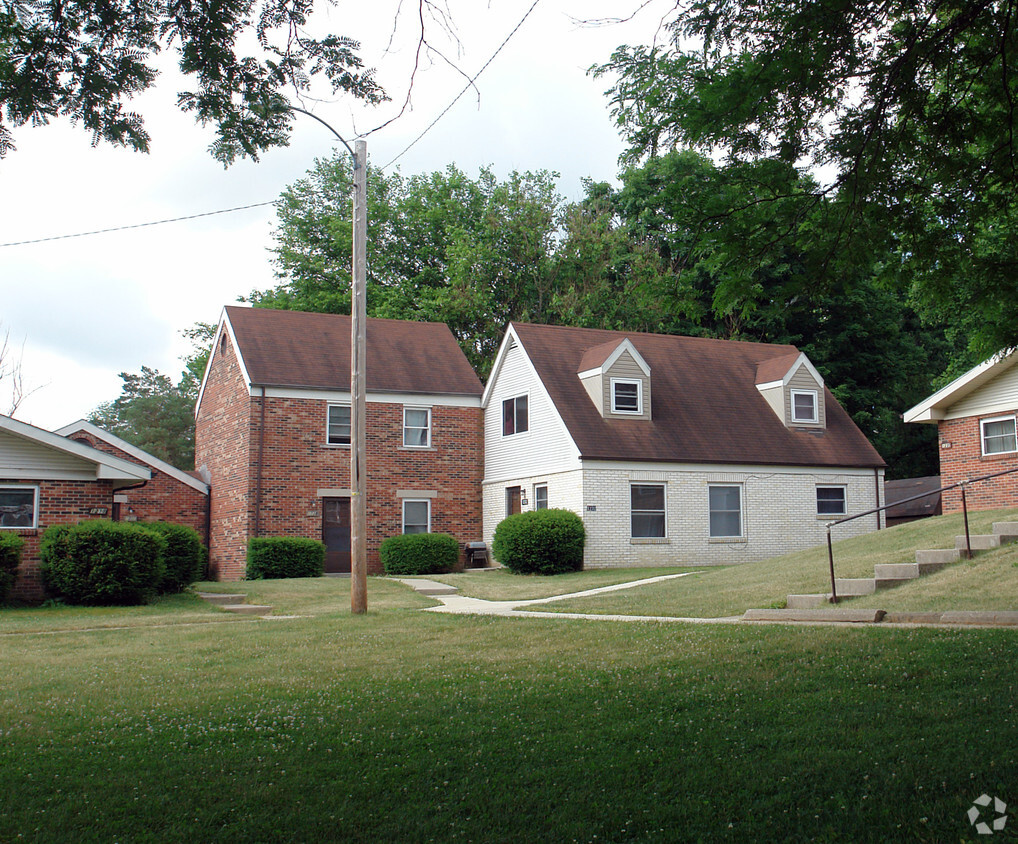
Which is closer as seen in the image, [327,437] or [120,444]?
[327,437]

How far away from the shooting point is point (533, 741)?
248 inches

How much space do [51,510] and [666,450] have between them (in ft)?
50.9

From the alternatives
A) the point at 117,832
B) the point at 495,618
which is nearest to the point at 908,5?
the point at 117,832

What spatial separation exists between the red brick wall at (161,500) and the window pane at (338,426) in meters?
5.05

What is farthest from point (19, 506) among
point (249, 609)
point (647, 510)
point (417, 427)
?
point (647, 510)

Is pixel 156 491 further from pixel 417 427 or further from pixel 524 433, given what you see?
pixel 524 433

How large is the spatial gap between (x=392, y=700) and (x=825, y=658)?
387 cm

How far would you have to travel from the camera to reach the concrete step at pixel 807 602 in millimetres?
13703

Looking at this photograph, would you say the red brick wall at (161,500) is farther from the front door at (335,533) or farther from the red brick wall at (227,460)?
the front door at (335,533)

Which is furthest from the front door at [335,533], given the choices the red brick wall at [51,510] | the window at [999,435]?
the window at [999,435]

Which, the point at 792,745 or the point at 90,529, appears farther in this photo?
the point at 90,529

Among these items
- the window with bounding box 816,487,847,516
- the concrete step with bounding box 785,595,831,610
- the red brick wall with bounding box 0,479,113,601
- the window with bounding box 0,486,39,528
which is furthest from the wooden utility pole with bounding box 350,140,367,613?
the window with bounding box 816,487,847,516

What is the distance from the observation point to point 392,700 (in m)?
7.76

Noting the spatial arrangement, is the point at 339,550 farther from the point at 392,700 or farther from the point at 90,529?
the point at 392,700
